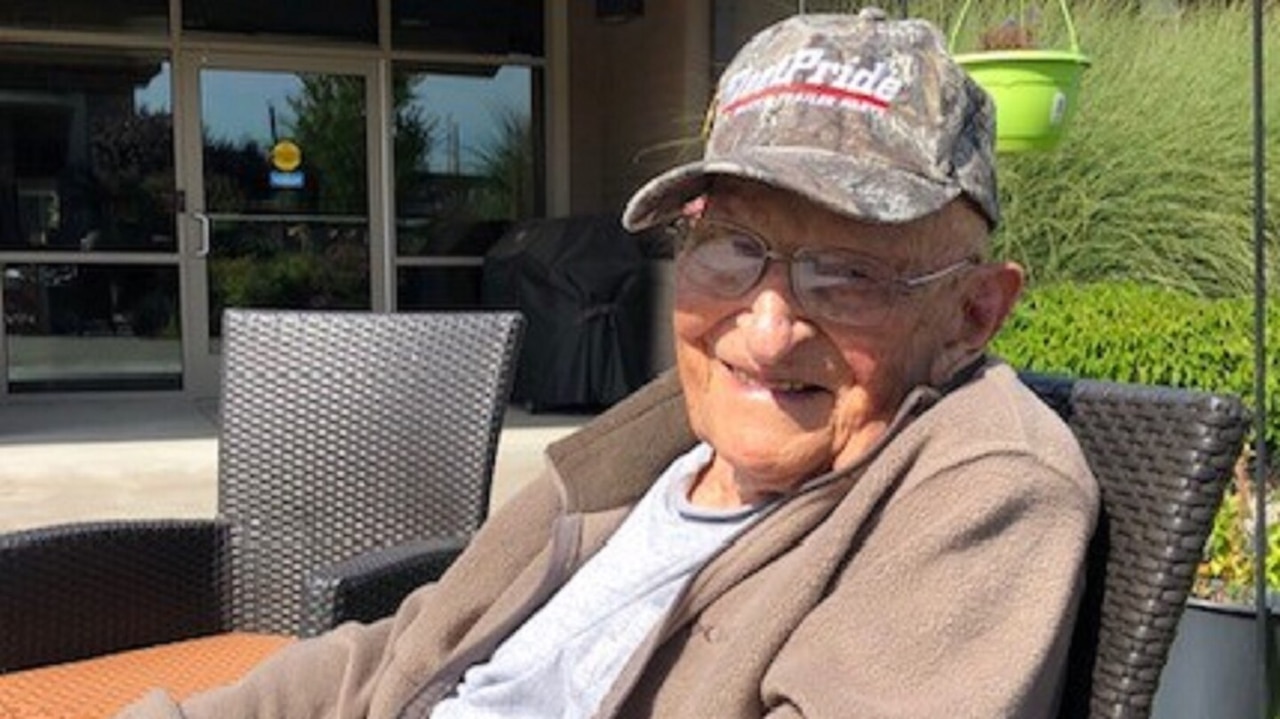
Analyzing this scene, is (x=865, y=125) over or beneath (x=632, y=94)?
beneath

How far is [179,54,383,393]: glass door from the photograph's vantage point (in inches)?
324

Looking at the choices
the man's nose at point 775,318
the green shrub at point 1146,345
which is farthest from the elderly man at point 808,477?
the green shrub at point 1146,345

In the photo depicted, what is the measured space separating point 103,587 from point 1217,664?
187cm

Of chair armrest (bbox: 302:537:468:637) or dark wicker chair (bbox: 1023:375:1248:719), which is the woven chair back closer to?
chair armrest (bbox: 302:537:468:637)

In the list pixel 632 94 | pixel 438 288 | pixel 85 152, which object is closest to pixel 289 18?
pixel 85 152

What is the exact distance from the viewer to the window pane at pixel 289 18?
27.2 ft

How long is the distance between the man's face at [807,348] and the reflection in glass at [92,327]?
7.34 metres

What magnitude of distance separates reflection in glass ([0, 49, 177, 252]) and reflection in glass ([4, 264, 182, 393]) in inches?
7.1

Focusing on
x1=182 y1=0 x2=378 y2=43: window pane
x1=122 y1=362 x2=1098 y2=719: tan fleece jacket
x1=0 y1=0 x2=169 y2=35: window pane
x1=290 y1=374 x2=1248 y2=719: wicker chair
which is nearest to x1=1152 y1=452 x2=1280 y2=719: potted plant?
x1=290 y1=374 x2=1248 y2=719: wicker chair

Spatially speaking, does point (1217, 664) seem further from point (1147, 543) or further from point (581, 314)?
point (581, 314)

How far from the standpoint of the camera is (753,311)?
1.42 m

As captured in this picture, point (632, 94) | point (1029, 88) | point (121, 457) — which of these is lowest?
point (121, 457)

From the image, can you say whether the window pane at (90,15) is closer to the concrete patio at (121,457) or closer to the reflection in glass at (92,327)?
the reflection in glass at (92,327)

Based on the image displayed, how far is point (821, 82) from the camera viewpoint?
1357mm
